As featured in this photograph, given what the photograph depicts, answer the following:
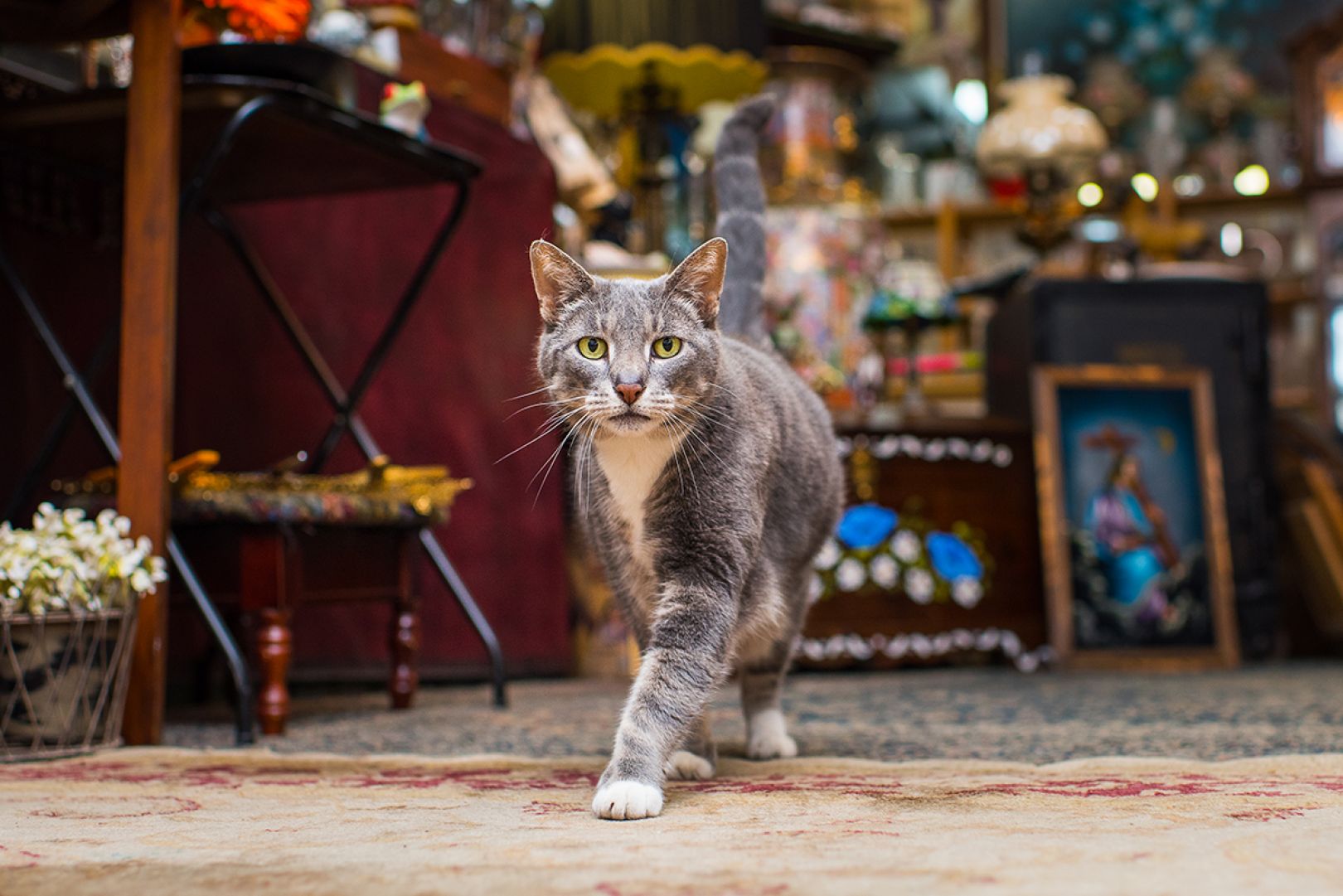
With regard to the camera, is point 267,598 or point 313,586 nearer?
point 267,598

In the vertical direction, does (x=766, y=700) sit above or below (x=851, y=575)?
below

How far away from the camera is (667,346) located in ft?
5.16

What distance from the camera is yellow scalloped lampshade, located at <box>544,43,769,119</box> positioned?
3.38 meters

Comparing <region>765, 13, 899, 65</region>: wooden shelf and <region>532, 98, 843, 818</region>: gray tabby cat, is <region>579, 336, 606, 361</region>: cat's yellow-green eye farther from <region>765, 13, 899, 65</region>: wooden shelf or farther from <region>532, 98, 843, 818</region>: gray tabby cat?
<region>765, 13, 899, 65</region>: wooden shelf

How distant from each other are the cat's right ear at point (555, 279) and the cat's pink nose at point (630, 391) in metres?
0.18

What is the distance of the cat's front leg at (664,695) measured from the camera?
1.34m

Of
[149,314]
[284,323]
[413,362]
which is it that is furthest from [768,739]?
[413,362]

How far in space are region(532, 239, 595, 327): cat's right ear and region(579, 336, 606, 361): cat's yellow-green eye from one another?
79 millimetres

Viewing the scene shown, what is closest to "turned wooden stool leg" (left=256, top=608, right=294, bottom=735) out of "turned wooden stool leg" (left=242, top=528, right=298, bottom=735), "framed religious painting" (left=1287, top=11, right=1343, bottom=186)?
"turned wooden stool leg" (left=242, top=528, right=298, bottom=735)

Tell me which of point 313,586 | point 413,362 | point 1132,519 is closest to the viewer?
point 313,586

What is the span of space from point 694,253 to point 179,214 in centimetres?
91

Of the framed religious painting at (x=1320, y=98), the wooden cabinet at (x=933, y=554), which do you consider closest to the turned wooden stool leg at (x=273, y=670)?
the wooden cabinet at (x=933, y=554)

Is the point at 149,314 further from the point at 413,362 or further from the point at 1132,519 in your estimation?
the point at 1132,519

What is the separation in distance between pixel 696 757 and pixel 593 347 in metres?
0.52
